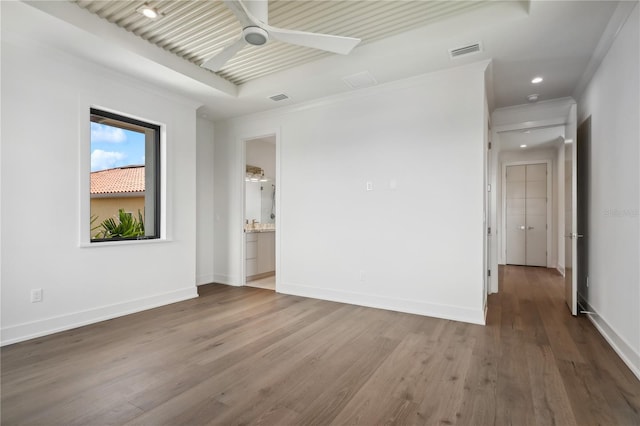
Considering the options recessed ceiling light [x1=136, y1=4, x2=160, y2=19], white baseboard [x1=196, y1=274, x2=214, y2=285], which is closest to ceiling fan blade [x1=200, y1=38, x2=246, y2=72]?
recessed ceiling light [x1=136, y1=4, x2=160, y2=19]

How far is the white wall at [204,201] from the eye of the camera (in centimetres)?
541

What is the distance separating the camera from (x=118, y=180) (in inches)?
153

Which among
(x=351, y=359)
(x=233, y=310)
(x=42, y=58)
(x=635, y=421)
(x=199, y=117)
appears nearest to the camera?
(x=635, y=421)

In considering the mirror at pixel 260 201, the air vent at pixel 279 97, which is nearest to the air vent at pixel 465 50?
the air vent at pixel 279 97

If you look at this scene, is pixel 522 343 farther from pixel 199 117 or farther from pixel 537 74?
pixel 199 117

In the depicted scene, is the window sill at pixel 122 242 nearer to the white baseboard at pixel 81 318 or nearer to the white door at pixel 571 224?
the white baseboard at pixel 81 318

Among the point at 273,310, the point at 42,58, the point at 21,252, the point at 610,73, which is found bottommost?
the point at 273,310

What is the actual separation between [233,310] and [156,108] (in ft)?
9.00

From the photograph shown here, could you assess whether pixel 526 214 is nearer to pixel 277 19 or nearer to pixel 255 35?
pixel 277 19

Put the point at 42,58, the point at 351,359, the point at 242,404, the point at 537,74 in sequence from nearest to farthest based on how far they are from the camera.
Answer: the point at 242,404
the point at 351,359
the point at 42,58
the point at 537,74

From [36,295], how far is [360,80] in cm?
403

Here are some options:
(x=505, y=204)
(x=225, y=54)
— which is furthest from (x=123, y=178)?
(x=505, y=204)

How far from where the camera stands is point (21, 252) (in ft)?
9.59

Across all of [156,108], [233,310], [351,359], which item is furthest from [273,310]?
[156,108]
